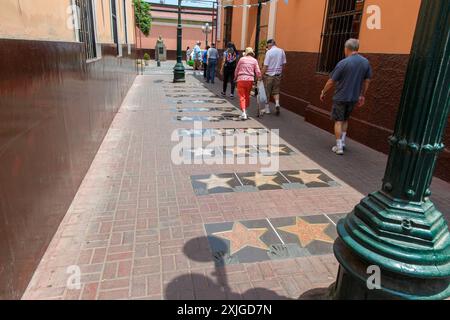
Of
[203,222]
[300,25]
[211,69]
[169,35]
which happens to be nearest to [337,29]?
[300,25]

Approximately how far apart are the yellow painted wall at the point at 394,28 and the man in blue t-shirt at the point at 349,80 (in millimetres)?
759

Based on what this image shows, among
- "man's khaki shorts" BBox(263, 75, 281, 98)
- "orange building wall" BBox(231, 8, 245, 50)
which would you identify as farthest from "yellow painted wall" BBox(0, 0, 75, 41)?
"orange building wall" BBox(231, 8, 245, 50)

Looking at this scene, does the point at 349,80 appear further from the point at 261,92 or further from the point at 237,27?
the point at 237,27

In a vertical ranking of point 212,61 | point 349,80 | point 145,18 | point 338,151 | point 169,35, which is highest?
point 145,18

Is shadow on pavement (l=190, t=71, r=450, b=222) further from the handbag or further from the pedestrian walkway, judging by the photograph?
the handbag

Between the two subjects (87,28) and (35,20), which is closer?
(35,20)

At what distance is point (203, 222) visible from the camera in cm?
351

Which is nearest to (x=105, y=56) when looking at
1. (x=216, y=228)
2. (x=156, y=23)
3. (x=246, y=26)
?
(x=216, y=228)

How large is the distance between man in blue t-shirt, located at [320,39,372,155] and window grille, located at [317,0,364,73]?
170 cm

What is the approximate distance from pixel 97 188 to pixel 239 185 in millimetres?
1824

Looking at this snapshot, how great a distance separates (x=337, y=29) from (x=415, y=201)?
7020mm

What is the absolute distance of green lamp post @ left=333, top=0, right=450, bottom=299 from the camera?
155 cm

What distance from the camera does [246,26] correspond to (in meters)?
15.6

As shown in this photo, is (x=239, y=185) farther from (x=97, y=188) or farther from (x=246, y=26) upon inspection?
(x=246, y=26)
